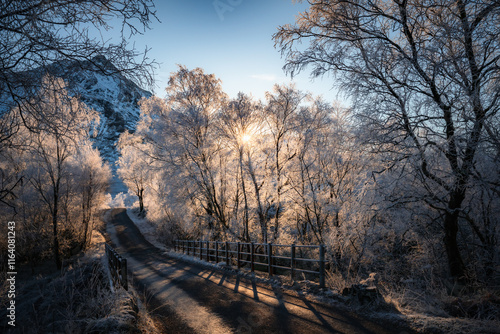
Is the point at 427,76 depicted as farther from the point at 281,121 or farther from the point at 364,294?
the point at 281,121

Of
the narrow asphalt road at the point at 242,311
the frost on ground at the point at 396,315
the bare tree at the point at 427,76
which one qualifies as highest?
the bare tree at the point at 427,76

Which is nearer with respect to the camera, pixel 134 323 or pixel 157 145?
pixel 134 323

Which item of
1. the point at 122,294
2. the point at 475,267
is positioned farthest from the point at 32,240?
the point at 475,267

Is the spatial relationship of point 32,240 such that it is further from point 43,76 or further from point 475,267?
point 475,267

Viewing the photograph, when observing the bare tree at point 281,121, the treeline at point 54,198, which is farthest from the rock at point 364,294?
the treeline at point 54,198

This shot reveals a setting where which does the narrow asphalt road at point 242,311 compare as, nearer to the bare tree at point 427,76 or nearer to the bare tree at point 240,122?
the bare tree at point 427,76

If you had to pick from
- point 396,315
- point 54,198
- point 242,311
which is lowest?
point 242,311

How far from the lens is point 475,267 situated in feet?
20.7

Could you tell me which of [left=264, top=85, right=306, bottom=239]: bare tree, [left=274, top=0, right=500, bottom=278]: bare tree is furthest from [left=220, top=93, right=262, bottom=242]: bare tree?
[left=274, top=0, right=500, bottom=278]: bare tree

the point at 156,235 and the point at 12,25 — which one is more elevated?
the point at 12,25

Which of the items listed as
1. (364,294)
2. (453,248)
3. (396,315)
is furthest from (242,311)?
(453,248)

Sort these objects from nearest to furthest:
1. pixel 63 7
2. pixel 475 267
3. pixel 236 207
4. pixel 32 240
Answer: pixel 63 7 → pixel 475 267 → pixel 236 207 → pixel 32 240

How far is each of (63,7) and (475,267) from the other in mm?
9658

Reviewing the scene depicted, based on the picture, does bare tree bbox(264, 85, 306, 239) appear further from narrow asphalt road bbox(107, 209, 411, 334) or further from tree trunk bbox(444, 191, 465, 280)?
tree trunk bbox(444, 191, 465, 280)
